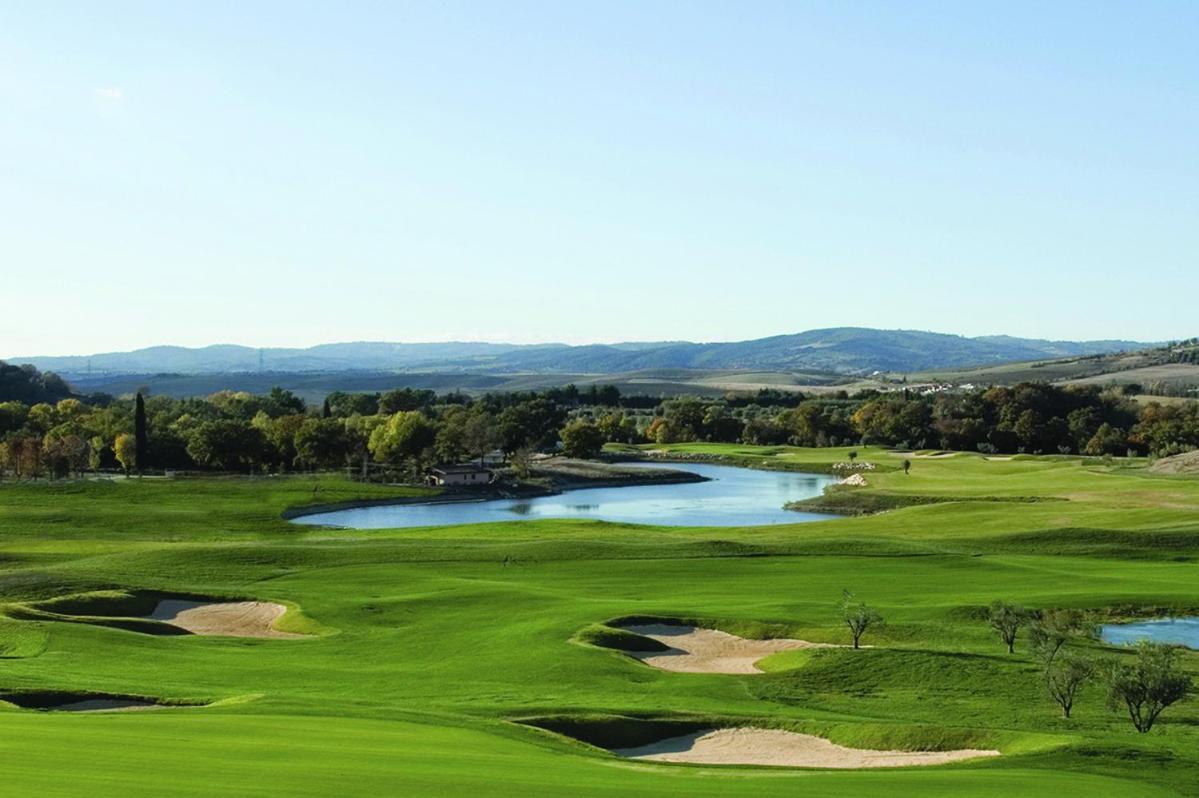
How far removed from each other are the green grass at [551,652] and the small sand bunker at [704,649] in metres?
0.90

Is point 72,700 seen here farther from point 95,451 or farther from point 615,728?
point 95,451

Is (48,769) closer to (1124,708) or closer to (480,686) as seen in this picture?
(480,686)

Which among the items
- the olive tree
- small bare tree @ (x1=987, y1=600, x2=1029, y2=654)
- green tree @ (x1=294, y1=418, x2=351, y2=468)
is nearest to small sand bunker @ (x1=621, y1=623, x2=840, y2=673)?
small bare tree @ (x1=987, y1=600, x2=1029, y2=654)

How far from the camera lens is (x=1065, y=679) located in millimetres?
30875

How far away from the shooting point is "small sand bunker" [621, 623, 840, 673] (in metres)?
39.2

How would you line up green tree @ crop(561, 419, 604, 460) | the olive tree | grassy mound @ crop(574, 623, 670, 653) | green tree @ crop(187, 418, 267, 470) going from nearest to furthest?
the olive tree < grassy mound @ crop(574, 623, 670, 653) < green tree @ crop(187, 418, 267, 470) < green tree @ crop(561, 419, 604, 460)

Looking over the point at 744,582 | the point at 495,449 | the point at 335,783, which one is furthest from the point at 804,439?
the point at 335,783

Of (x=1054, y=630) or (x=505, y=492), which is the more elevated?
(x=1054, y=630)

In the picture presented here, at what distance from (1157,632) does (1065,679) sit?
16.8 meters

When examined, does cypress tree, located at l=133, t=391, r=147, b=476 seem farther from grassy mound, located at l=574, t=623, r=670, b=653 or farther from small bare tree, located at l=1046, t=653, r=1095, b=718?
small bare tree, located at l=1046, t=653, r=1095, b=718

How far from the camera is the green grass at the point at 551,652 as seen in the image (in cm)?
2122

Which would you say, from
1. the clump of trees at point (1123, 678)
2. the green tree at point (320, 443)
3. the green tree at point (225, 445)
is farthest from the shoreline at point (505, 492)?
the clump of trees at point (1123, 678)

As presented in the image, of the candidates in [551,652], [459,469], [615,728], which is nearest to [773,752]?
[615,728]

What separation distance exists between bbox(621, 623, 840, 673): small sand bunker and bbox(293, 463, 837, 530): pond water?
5300 cm
